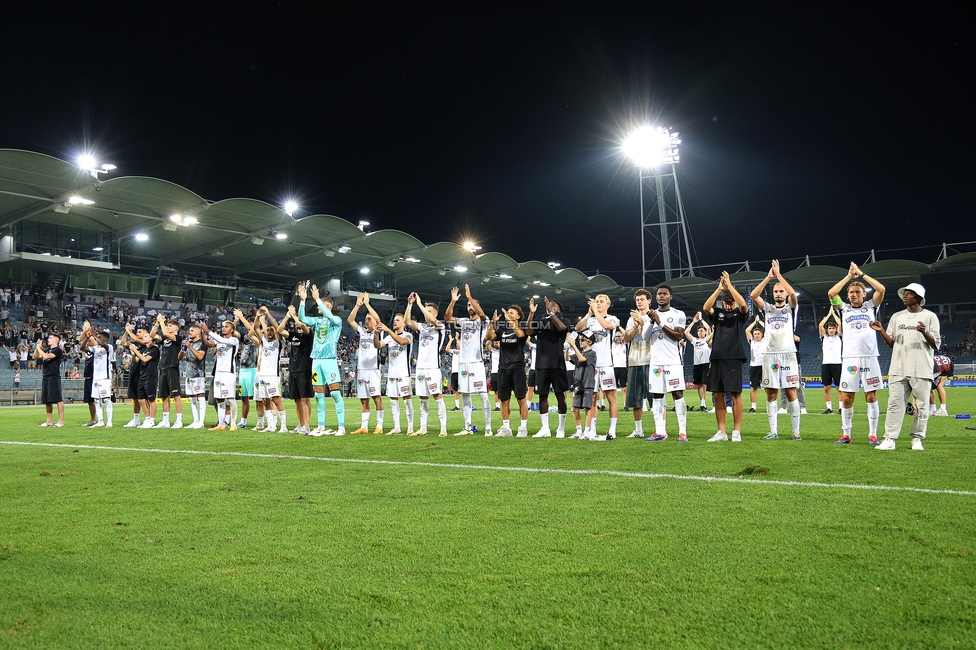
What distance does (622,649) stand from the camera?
8.45 ft

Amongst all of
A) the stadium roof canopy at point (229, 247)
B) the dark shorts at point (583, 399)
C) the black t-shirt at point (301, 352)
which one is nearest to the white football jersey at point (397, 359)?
the black t-shirt at point (301, 352)

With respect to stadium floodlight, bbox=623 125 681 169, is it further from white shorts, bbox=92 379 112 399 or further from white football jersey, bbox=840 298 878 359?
white shorts, bbox=92 379 112 399

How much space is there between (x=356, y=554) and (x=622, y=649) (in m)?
1.83

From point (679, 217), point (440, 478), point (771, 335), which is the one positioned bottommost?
point (440, 478)

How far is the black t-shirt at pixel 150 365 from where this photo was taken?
14.9 m

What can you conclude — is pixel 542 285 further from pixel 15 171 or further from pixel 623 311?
pixel 15 171

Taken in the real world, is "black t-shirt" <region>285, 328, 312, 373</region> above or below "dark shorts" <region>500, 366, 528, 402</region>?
above

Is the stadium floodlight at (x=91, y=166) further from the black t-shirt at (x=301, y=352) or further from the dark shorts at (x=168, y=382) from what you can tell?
the black t-shirt at (x=301, y=352)

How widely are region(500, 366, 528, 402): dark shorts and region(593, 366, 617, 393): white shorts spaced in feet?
3.99

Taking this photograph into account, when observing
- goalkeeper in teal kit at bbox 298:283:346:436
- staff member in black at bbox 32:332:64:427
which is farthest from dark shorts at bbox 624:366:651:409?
staff member in black at bbox 32:332:64:427

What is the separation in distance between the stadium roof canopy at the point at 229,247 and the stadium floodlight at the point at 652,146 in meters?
8.07

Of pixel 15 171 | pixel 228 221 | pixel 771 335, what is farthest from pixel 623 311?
pixel 771 335

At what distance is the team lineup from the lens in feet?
31.7

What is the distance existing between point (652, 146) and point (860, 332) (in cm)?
3783
